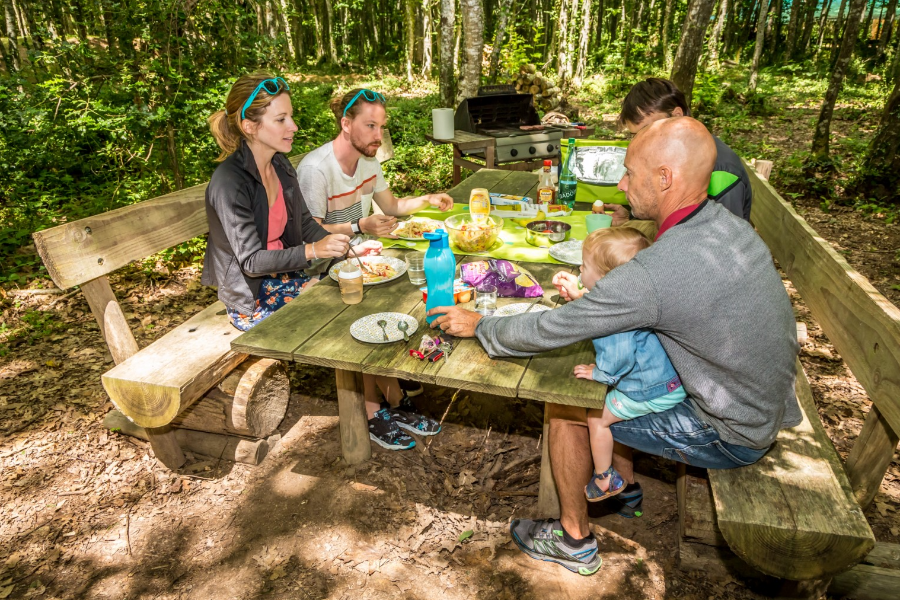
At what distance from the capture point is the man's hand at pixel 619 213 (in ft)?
10.5

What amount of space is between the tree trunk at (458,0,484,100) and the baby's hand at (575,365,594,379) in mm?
6991

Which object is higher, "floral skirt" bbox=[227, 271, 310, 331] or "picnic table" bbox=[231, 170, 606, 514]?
"picnic table" bbox=[231, 170, 606, 514]

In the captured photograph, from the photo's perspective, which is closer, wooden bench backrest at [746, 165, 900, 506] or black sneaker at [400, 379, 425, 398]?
wooden bench backrest at [746, 165, 900, 506]

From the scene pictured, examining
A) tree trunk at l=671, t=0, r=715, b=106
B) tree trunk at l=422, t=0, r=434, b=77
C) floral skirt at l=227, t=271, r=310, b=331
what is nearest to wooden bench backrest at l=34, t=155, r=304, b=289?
floral skirt at l=227, t=271, r=310, b=331

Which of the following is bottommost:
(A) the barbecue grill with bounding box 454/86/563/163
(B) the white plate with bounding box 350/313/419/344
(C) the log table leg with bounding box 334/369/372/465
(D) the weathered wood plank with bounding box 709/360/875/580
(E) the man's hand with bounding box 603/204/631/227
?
(C) the log table leg with bounding box 334/369/372/465

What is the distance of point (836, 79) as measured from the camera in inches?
285

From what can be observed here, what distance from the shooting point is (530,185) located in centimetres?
417

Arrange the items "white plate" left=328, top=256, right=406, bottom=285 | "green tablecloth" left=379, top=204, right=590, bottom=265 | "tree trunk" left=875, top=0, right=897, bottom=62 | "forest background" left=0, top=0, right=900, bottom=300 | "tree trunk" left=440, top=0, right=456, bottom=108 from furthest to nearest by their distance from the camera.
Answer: "tree trunk" left=875, top=0, right=897, bottom=62 → "tree trunk" left=440, top=0, right=456, bottom=108 → "forest background" left=0, top=0, right=900, bottom=300 → "green tablecloth" left=379, top=204, right=590, bottom=265 → "white plate" left=328, top=256, right=406, bottom=285

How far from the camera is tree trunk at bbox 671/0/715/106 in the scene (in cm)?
816

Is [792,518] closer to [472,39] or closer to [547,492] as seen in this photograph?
[547,492]

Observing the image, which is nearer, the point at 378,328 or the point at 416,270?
the point at 378,328

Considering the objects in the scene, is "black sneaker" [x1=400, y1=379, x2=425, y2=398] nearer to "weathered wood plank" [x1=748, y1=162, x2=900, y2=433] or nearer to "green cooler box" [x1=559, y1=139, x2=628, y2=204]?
"green cooler box" [x1=559, y1=139, x2=628, y2=204]

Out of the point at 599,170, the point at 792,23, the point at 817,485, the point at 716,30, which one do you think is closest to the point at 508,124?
the point at 599,170

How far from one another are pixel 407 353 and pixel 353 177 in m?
1.98
